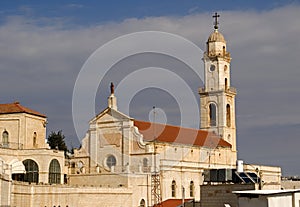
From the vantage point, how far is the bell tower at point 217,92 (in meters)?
94.6

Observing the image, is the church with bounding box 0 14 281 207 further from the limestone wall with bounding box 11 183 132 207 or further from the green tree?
the green tree

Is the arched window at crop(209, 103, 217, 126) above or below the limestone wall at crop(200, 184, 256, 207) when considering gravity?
above

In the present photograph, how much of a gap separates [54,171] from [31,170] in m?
2.52

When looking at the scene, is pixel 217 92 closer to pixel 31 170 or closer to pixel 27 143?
pixel 27 143

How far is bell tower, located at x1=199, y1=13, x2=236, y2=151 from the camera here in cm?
9462

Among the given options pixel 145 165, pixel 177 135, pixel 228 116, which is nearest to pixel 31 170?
pixel 145 165

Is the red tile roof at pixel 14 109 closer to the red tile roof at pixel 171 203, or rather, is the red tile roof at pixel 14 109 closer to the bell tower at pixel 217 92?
the red tile roof at pixel 171 203

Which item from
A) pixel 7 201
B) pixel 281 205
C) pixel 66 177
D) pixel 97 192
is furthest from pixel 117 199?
pixel 281 205

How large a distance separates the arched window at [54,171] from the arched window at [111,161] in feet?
39.0

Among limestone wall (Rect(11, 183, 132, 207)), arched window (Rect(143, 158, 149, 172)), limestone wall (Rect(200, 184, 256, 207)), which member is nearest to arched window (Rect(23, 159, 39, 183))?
limestone wall (Rect(11, 183, 132, 207))

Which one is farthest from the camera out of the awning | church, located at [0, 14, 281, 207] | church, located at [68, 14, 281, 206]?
church, located at [68, 14, 281, 206]

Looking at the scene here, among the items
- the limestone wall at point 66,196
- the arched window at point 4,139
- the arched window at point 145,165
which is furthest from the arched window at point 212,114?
the arched window at point 4,139

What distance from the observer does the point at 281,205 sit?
3322 centimetres

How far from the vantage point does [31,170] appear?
62812 millimetres
